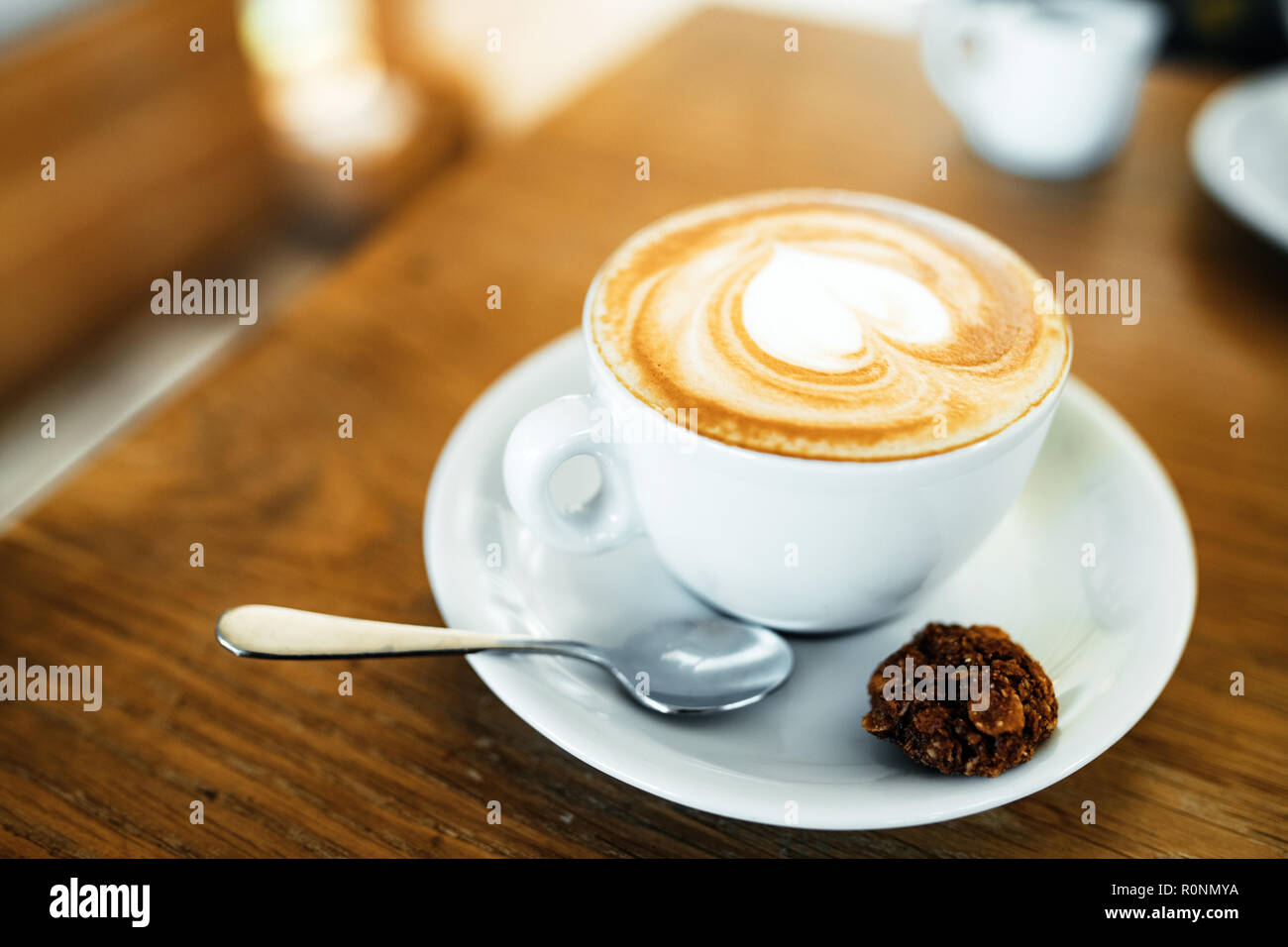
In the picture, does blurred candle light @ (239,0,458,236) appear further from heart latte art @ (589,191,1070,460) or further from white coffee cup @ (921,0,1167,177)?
heart latte art @ (589,191,1070,460)

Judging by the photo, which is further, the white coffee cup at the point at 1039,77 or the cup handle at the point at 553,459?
A: the white coffee cup at the point at 1039,77

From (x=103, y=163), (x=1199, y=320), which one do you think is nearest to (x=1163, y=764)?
(x=1199, y=320)

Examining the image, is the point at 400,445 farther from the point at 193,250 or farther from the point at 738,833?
the point at 193,250

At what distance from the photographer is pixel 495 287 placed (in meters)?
0.92

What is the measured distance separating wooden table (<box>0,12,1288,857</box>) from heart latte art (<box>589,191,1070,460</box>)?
21 centimetres

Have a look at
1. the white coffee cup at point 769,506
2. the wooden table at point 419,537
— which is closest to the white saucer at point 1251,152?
the wooden table at point 419,537

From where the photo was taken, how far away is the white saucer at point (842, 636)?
0.46 meters

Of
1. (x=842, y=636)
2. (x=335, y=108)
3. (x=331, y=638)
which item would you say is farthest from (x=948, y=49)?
(x=335, y=108)

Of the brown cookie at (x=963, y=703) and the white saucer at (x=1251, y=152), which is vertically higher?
the white saucer at (x=1251, y=152)

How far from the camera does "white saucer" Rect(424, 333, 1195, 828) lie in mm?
465

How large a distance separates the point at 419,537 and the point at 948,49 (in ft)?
2.60

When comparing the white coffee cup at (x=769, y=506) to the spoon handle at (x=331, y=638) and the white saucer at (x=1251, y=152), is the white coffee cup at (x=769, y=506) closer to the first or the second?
the spoon handle at (x=331, y=638)

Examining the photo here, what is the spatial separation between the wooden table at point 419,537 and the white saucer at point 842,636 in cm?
5
